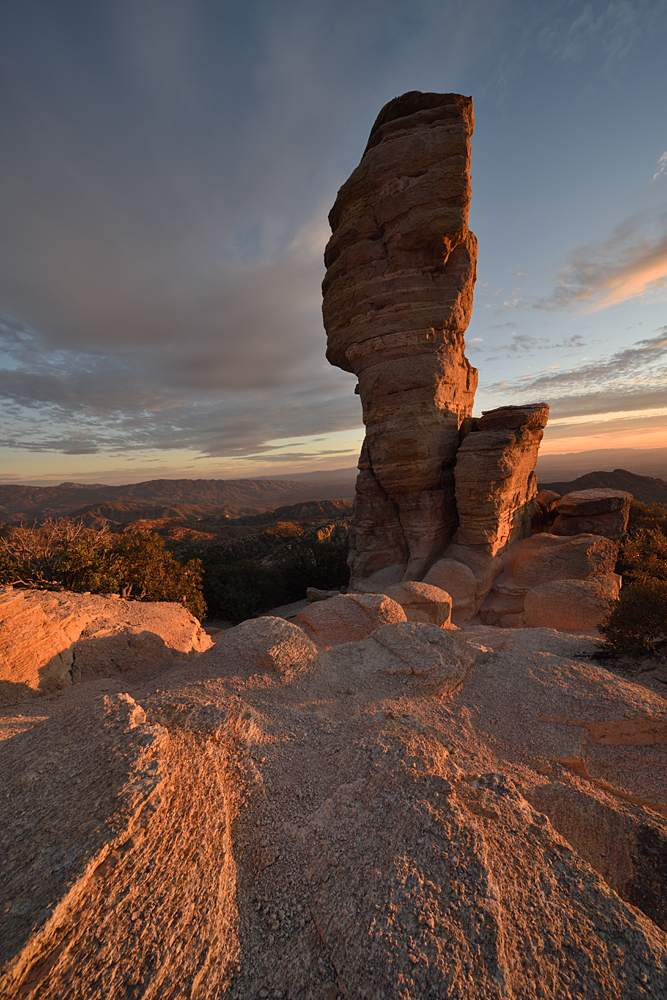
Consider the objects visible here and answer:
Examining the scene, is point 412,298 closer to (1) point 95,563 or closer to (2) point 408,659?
(2) point 408,659

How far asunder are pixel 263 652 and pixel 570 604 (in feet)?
42.0

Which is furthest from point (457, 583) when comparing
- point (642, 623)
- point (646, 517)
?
point (646, 517)

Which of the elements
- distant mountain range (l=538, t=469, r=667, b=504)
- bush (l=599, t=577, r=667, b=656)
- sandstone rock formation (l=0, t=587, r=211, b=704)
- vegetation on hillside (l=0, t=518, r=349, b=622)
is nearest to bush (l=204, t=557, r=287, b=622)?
vegetation on hillside (l=0, t=518, r=349, b=622)

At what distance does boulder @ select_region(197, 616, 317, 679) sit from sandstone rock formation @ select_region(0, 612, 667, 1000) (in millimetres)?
1507

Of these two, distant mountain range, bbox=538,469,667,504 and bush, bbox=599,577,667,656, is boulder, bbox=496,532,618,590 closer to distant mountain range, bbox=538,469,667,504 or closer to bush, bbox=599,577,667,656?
bush, bbox=599,577,667,656

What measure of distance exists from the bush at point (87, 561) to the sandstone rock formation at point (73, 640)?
1.70 m

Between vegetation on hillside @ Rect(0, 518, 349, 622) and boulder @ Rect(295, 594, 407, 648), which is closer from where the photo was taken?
vegetation on hillside @ Rect(0, 518, 349, 622)

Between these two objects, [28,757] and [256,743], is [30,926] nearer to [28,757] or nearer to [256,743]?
[28,757]

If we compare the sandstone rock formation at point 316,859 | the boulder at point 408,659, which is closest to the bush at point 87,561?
the sandstone rock formation at point 316,859

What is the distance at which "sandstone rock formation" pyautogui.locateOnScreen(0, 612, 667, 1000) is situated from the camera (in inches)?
111

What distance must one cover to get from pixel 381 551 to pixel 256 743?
18740mm

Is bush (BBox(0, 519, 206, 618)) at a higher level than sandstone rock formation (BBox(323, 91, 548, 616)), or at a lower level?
lower

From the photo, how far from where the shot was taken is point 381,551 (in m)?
23.6

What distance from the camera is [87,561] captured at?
461 inches
